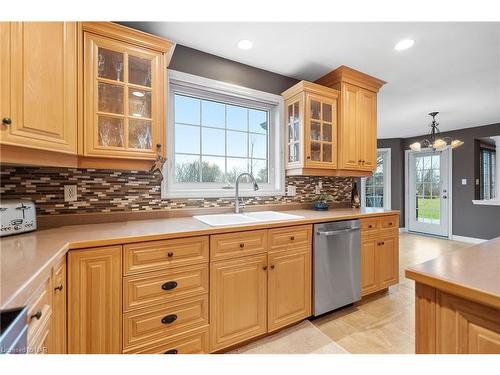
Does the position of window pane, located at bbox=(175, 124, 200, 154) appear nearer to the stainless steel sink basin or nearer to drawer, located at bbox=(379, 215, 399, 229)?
the stainless steel sink basin

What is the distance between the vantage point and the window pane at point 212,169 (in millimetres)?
2275

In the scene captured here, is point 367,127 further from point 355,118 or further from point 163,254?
point 163,254

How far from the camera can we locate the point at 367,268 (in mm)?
2275

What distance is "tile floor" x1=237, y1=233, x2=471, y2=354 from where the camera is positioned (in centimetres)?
166

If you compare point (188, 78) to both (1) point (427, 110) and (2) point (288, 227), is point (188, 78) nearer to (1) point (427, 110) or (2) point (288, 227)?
(2) point (288, 227)

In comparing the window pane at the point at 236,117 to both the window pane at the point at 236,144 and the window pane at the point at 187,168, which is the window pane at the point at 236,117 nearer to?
the window pane at the point at 236,144

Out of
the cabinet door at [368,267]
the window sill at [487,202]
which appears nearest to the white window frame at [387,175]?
the window sill at [487,202]

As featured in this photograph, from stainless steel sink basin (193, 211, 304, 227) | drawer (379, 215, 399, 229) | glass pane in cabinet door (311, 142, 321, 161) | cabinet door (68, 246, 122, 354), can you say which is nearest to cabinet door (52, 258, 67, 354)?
cabinet door (68, 246, 122, 354)

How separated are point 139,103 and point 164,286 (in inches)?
48.3

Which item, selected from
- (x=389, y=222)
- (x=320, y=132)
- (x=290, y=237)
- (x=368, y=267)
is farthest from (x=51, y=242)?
(x=389, y=222)

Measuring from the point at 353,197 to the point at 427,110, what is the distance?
2.17 m

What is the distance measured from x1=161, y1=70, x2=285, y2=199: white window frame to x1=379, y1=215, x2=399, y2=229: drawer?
105cm

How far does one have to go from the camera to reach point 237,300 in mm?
1580
